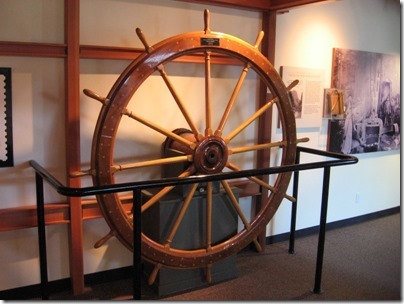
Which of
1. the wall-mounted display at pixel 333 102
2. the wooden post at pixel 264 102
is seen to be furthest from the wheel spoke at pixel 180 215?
the wall-mounted display at pixel 333 102

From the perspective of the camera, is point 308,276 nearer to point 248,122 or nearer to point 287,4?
point 248,122

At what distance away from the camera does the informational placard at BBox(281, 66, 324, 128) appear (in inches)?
139

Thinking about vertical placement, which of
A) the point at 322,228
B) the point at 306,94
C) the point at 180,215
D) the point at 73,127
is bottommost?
the point at 322,228

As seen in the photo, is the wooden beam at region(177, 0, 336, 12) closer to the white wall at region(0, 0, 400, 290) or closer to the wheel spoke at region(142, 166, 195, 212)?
the white wall at region(0, 0, 400, 290)

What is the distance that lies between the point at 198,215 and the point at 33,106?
1.23 metres

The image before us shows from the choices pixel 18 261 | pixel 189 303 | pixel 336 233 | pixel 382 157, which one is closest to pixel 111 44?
pixel 18 261

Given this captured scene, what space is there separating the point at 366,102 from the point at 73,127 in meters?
2.91

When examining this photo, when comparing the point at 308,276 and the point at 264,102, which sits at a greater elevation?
the point at 264,102

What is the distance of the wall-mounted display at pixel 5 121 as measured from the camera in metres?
2.41

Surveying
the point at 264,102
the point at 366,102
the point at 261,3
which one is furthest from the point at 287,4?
the point at 366,102

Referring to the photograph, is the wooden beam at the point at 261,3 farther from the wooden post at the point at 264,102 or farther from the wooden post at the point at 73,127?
the wooden post at the point at 73,127

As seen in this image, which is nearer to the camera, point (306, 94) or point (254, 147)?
point (254, 147)

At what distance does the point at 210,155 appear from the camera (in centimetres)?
264

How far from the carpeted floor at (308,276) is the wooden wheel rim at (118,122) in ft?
0.96
